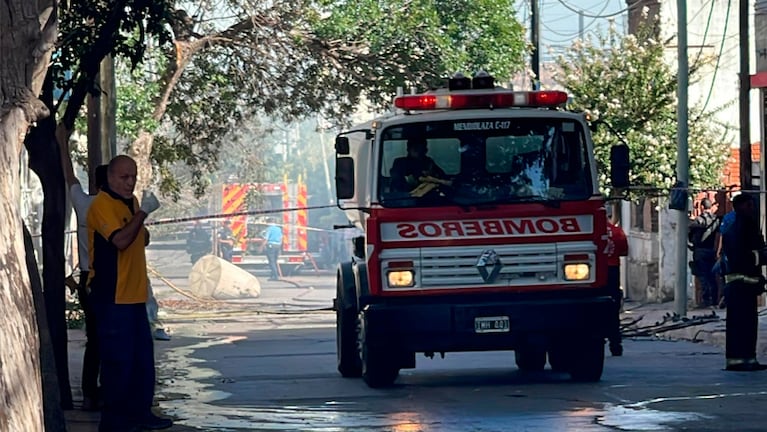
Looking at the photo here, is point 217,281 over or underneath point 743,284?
underneath

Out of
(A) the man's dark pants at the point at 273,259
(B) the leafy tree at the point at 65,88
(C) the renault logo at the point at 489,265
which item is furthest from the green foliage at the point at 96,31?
(A) the man's dark pants at the point at 273,259

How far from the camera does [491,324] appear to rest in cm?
1333

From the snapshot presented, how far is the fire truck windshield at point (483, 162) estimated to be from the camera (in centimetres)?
→ 1349

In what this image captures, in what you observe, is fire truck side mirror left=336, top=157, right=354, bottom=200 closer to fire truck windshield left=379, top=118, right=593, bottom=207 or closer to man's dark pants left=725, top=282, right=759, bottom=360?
fire truck windshield left=379, top=118, right=593, bottom=207

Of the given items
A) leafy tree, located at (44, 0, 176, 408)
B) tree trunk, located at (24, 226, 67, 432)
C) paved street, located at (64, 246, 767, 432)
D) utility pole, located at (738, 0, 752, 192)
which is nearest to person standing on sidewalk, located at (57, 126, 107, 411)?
leafy tree, located at (44, 0, 176, 408)

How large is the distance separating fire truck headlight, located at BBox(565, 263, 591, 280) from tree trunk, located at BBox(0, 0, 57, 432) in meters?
6.40

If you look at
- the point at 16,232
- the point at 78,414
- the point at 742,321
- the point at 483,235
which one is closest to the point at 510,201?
the point at 483,235

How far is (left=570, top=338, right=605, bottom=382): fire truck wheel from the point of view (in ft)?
45.0

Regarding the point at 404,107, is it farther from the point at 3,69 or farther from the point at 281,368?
the point at 3,69

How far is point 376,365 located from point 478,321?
3.47ft

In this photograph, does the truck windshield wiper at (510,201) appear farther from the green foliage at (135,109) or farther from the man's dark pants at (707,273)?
the green foliage at (135,109)

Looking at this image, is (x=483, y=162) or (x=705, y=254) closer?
(x=483, y=162)

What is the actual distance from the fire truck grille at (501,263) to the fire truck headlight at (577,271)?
6cm

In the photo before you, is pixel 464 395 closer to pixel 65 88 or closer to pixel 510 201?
pixel 510 201
